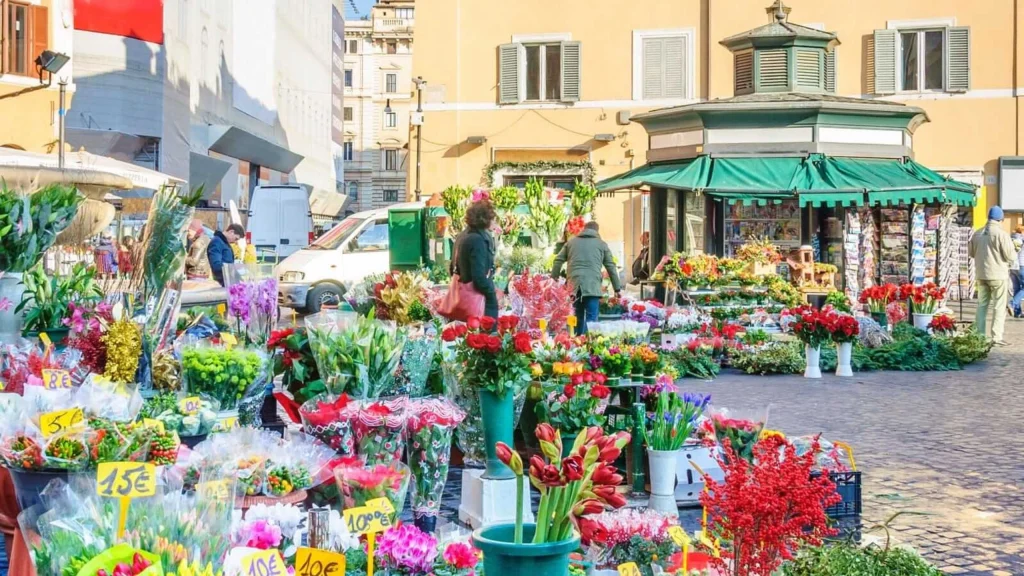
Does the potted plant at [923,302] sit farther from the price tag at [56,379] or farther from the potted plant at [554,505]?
the potted plant at [554,505]

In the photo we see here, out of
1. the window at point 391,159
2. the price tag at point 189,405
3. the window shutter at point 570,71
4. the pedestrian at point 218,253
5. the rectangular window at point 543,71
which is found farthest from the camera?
the window at point 391,159

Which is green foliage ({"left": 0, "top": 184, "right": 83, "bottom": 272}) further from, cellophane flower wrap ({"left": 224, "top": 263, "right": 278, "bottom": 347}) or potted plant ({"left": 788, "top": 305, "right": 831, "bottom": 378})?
potted plant ({"left": 788, "top": 305, "right": 831, "bottom": 378})

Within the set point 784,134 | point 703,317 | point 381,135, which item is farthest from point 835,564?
point 381,135

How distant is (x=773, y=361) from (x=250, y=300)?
7.36 m

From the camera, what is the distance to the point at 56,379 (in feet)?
17.5

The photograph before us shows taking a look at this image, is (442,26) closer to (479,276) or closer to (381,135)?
(479,276)

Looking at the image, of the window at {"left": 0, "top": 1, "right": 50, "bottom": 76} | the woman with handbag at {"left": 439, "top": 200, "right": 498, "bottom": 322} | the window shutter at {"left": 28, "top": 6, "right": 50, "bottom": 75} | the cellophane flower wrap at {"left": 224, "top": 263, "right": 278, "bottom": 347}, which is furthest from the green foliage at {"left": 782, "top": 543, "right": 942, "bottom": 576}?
the window shutter at {"left": 28, "top": 6, "right": 50, "bottom": 75}

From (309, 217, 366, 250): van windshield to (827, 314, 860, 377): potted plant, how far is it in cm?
950

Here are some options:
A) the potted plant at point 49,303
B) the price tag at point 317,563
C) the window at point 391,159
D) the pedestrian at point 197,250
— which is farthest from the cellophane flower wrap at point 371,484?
the window at point 391,159

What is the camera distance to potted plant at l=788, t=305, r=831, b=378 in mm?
12633

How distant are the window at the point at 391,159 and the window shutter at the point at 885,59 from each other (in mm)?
69634

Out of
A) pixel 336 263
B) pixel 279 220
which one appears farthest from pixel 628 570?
pixel 279 220

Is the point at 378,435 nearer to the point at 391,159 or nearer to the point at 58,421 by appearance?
the point at 58,421

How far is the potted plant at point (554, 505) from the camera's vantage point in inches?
135
